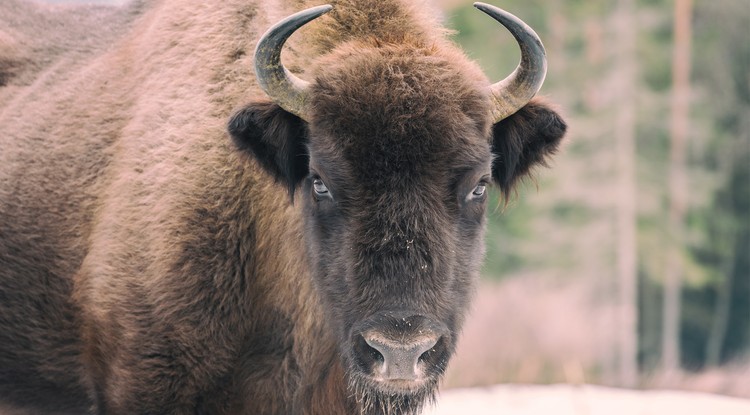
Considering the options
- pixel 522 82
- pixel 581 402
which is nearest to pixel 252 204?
pixel 522 82

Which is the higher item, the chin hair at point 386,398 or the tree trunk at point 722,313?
the chin hair at point 386,398

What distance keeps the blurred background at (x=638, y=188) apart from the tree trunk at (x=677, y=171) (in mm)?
61

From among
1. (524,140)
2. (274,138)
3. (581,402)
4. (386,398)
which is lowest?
(581,402)

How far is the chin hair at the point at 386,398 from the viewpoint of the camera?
498cm

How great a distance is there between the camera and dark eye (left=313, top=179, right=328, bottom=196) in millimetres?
5219

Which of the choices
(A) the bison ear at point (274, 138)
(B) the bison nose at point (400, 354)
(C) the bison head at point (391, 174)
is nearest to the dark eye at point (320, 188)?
(C) the bison head at point (391, 174)

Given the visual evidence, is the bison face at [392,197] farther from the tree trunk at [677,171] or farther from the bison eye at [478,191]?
the tree trunk at [677,171]

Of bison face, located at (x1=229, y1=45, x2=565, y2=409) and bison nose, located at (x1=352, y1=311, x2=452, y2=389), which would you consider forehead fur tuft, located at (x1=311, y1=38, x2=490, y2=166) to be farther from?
bison nose, located at (x1=352, y1=311, x2=452, y2=389)

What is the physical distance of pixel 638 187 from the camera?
3250cm

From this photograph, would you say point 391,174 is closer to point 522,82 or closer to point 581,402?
point 522,82

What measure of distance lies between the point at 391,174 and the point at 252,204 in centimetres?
129

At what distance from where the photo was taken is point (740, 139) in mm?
34594

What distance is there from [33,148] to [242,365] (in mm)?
2257

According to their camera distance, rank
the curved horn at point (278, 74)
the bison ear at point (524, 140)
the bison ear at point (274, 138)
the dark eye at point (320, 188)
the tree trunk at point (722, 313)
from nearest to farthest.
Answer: the curved horn at point (278, 74), the dark eye at point (320, 188), the bison ear at point (274, 138), the bison ear at point (524, 140), the tree trunk at point (722, 313)
